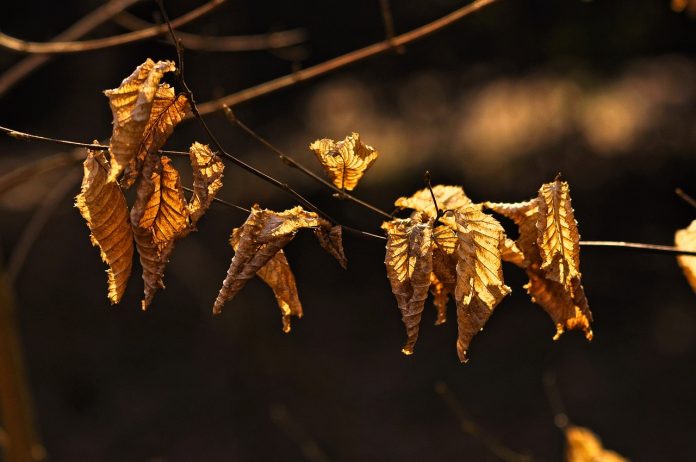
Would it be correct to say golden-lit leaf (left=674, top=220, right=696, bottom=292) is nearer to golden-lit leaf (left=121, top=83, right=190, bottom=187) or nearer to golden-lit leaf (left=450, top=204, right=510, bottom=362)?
golden-lit leaf (left=450, top=204, right=510, bottom=362)

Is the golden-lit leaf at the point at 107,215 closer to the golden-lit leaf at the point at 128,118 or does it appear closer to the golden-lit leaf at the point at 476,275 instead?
the golden-lit leaf at the point at 128,118

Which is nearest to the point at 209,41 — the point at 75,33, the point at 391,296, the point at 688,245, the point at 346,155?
the point at 75,33

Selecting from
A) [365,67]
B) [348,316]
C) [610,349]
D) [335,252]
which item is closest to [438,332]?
[348,316]

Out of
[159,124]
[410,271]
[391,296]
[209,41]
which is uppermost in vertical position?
[391,296]

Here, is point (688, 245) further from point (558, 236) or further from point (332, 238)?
point (332, 238)

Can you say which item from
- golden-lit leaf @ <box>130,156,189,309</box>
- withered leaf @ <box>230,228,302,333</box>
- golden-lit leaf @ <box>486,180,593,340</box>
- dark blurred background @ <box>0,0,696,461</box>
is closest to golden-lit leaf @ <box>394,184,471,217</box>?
golden-lit leaf @ <box>486,180,593,340</box>

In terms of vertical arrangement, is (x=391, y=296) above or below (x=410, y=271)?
above
